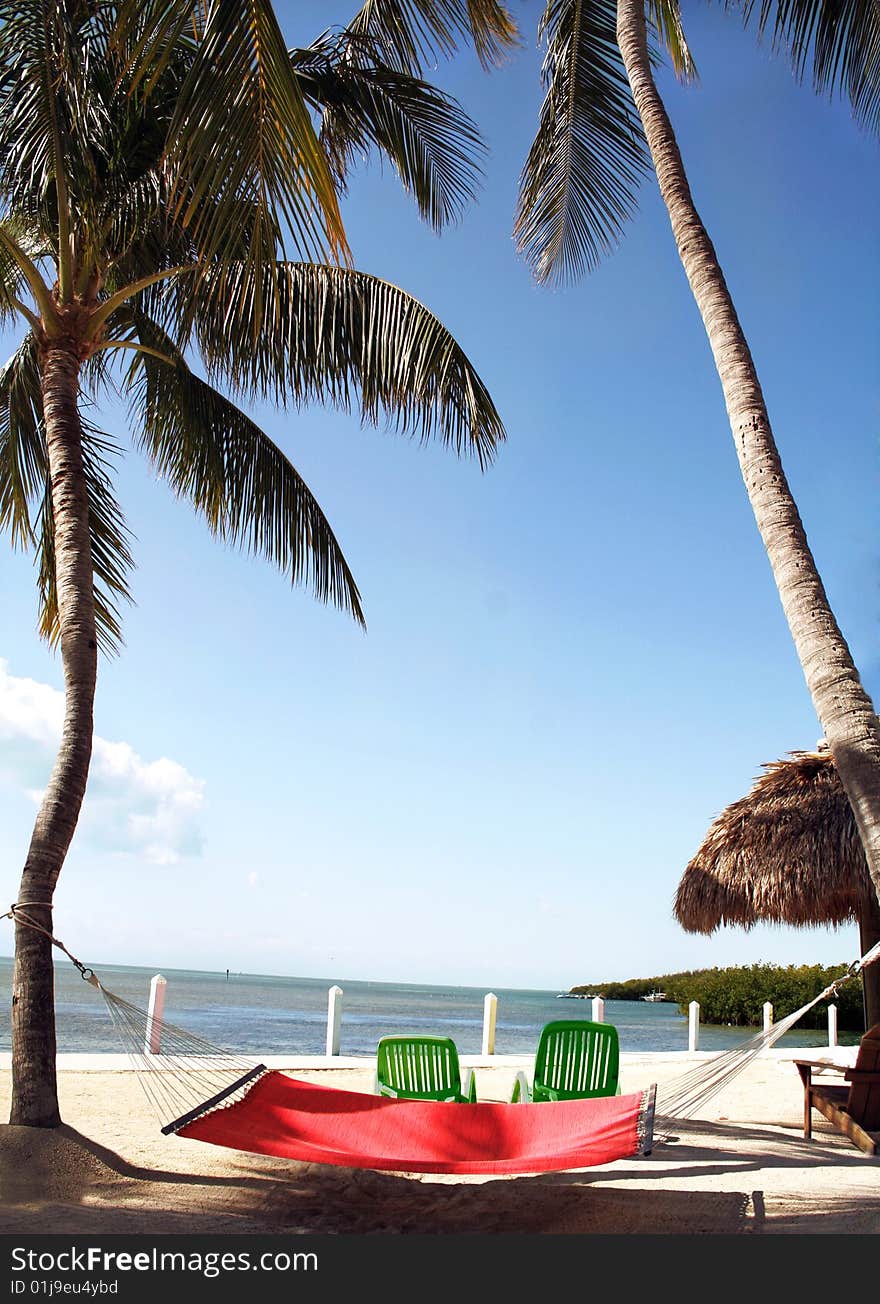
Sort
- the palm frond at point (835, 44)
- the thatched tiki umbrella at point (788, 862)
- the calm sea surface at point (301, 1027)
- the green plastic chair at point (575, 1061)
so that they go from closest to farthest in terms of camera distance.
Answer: the palm frond at point (835, 44) < the green plastic chair at point (575, 1061) < the thatched tiki umbrella at point (788, 862) < the calm sea surface at point (301, 1027)

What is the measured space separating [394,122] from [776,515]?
4.47m

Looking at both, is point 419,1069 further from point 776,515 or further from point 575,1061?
point 776,515

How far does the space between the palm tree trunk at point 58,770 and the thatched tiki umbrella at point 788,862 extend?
6.06m

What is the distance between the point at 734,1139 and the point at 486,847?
3498 centimetres

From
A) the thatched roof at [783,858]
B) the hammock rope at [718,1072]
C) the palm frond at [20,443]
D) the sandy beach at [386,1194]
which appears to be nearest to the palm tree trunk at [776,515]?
the hammock rope at [718,1072]

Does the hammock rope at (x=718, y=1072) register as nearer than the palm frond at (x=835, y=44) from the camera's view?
Yes

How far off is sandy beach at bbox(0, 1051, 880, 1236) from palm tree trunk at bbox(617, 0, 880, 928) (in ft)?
4.16

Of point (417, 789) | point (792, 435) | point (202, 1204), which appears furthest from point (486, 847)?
point (202, 1204)

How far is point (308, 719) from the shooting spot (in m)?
20.2

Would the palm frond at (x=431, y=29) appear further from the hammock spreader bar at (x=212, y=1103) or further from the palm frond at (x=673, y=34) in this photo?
the hammock spreader bar at (x=212, y=1103)

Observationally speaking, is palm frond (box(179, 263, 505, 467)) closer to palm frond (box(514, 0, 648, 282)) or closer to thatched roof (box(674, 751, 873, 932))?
palm frond (box(514, 0, 648, 282))

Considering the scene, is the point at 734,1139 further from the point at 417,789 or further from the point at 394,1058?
the point at 417,789

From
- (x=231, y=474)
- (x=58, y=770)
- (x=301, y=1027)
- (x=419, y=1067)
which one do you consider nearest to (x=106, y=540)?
(x=231, y=474)

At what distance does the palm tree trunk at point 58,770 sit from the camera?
4.20m
